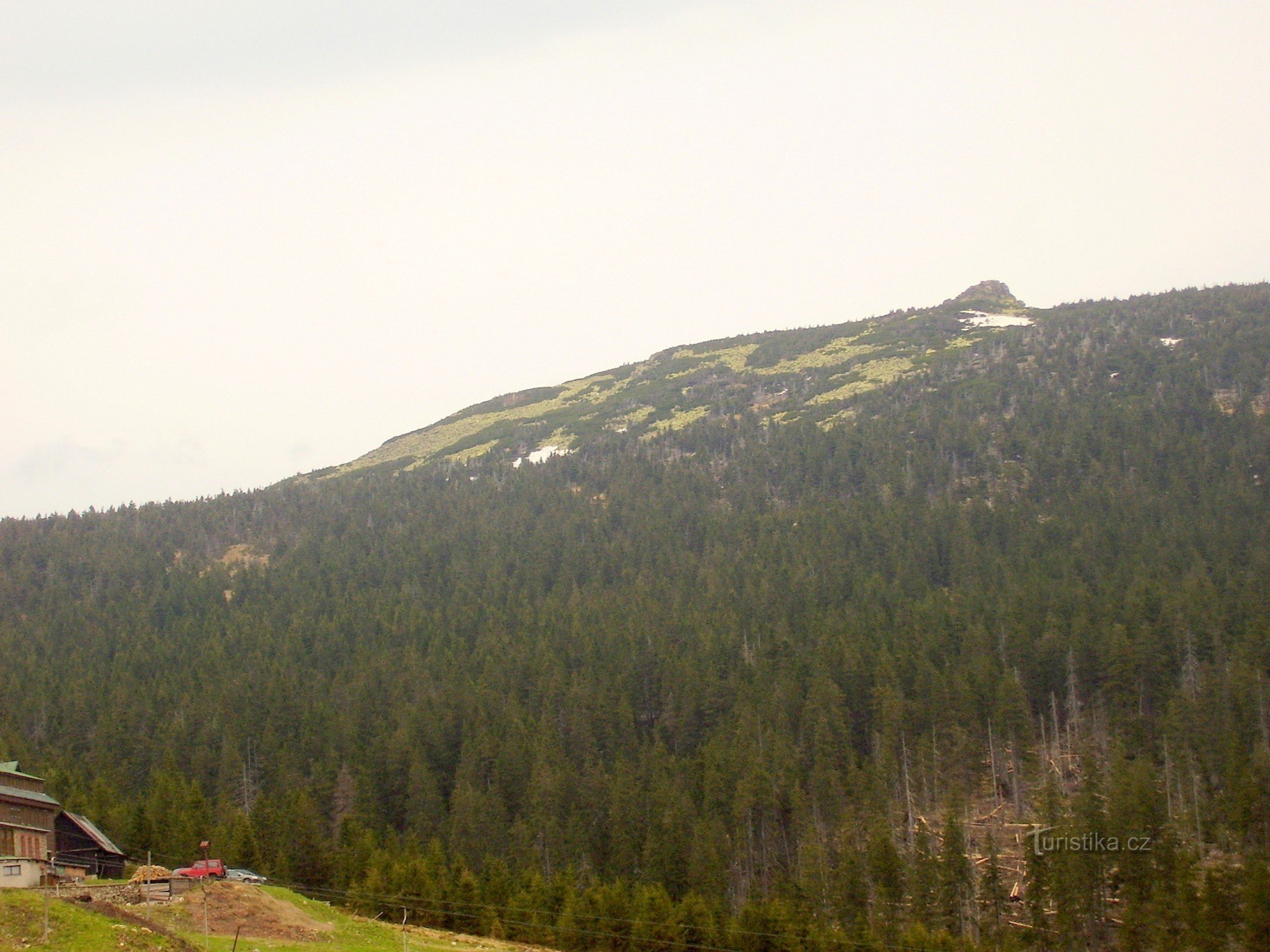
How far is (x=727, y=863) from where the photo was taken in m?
→ 75.6

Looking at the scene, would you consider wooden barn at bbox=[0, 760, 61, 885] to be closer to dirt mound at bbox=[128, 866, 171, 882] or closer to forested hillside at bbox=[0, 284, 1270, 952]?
dirt mound at bbox=[128, 866, 171, 882]

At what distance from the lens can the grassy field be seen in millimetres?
37500

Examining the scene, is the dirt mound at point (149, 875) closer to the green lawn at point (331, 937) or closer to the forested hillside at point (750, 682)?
Answer: the green lawn at point (331, 937)

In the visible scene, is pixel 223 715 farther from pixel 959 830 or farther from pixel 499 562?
pixel 959 830

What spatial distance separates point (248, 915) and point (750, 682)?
5501 centimetres

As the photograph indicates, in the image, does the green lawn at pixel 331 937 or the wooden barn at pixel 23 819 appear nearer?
the green lawn at pixel 331 937

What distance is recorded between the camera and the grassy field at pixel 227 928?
37500 mm

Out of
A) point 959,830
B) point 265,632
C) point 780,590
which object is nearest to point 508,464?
point 265,632

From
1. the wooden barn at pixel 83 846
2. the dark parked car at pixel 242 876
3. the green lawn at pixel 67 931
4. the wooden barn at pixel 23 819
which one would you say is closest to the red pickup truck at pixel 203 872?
the dark parked car at pixel 242 876

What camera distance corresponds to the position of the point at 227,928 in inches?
1763

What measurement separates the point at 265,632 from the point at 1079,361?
119 m

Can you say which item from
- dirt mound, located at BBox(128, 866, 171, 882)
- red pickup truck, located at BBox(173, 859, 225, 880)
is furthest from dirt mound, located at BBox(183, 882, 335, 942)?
dirt mound, located at BBox(128, 866, 171, 882)

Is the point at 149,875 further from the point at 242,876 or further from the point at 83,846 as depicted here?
the point at 83,846

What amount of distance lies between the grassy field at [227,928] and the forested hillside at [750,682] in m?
7.94
